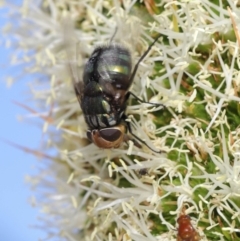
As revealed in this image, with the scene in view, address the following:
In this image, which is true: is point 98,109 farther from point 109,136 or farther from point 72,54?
point 72,54

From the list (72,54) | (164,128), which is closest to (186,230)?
(164,128)

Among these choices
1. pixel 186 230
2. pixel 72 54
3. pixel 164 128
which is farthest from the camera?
pixel 72 54

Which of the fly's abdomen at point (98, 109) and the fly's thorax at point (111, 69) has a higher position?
the fly's thorax at point (111, 69)

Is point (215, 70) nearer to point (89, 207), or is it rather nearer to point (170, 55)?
point (170, 55)

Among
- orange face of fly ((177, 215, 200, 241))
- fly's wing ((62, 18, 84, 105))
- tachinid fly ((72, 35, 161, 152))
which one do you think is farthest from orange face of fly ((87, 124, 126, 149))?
orange face of fly ((177, 215, 200, 241))

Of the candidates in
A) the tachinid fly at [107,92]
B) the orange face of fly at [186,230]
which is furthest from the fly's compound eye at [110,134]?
the orange face of fly at [186,230]

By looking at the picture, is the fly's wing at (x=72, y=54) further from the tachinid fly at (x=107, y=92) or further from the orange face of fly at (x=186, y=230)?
the orange face of fly at (x=186, y=230)

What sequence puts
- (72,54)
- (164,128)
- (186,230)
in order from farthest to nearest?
1. (72,54)
2. (164,128)
3. (186,230)
